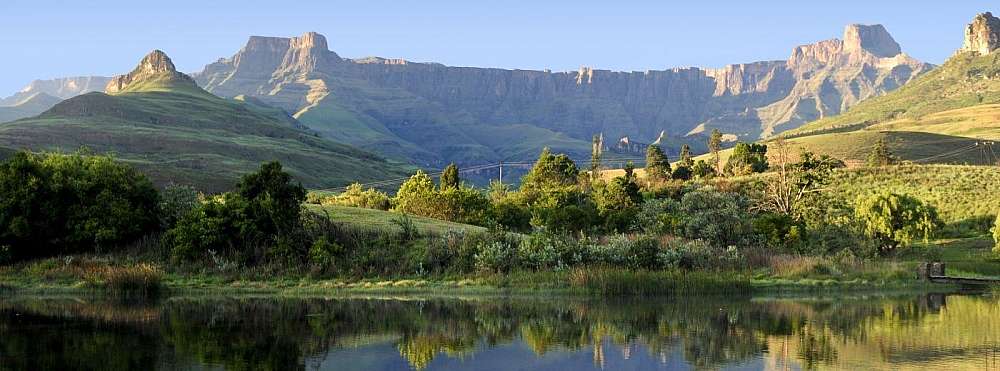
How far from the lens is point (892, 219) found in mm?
63594

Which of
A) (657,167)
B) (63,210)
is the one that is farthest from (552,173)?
(63,210)

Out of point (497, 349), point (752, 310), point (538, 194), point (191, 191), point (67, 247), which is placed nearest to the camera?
point (497, 349)

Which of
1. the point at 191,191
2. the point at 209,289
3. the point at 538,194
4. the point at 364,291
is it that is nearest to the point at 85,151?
the point at 191,191

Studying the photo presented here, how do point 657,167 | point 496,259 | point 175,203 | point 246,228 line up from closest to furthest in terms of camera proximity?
point 496,259, point 246,228, point 175,203, point 657,167

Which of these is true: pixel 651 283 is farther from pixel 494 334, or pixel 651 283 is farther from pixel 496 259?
pixel 494 334

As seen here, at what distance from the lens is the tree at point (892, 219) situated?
63.2m

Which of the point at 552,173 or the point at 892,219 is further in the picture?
the point at 552,173

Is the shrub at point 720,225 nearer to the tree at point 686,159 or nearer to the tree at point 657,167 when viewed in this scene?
the tree at point 657,167

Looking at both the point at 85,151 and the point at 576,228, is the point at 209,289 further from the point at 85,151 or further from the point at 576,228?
the point at 576,228

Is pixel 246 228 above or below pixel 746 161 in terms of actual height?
below

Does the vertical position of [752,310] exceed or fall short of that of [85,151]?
it falls short

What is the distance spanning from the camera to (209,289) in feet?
130

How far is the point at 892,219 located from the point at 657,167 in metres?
45.9

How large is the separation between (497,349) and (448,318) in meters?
6.48
